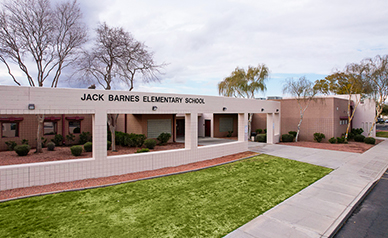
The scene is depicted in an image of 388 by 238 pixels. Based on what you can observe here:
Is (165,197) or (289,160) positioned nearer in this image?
(165,197)

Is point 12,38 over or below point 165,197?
over

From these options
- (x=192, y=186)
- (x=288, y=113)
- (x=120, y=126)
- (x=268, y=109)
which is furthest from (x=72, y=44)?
(x=288, y=113)

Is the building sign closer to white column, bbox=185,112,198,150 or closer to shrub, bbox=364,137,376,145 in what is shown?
white column, bbox=185,112,198,150

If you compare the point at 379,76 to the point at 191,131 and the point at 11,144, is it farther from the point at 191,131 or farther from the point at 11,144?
the point at 11,144

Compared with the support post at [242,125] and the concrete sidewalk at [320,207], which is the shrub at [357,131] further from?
the support post at [242,125]

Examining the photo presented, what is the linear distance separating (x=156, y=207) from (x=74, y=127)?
18.0 meters

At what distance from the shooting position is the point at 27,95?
9.12 metres


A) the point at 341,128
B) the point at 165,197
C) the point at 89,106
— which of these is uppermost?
the point at 89,106

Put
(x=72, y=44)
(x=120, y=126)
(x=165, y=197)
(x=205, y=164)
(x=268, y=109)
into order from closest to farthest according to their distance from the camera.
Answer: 1. (x=165, y=197)
2. (x=205, y=164)
3. (x=72, y=44)
4. (x=268, y=109)
5. (x=120, y=126)

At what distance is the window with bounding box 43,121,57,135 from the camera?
20.7 meters

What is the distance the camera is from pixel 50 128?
69.0 ft

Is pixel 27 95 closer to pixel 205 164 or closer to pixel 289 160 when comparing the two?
pixel 205 164

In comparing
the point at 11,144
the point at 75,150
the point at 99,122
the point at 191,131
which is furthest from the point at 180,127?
the point at 99,122

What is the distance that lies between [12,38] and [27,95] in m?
8.85
